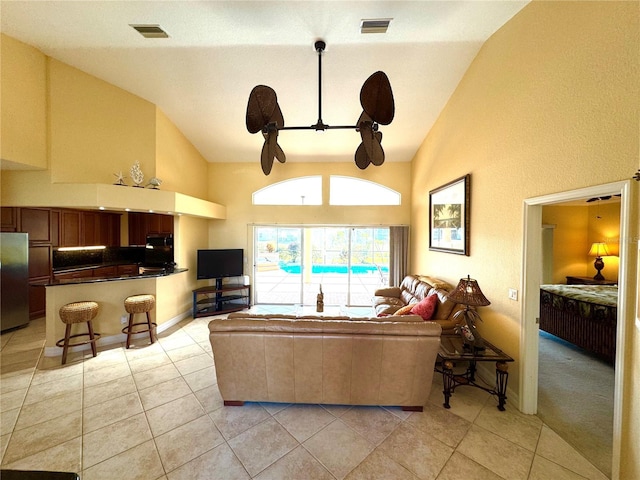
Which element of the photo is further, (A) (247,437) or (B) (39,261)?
(B) (39,261)

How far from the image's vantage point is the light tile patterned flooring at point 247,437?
1.70 meters

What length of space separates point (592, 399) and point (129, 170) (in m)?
6.80

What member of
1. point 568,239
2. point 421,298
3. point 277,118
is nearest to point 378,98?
point 277,118

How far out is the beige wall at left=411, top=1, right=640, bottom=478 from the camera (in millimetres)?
1538

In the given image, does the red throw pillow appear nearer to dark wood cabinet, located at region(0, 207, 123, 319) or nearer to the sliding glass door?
the sliding glass door

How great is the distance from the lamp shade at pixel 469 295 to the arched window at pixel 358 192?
3.43 metres

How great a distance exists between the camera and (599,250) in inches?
193

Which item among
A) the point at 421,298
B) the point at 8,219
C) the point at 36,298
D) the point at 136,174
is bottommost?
the point at 36,298

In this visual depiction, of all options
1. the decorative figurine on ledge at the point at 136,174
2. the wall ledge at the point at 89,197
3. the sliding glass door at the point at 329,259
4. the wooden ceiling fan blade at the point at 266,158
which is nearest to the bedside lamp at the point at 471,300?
the wooden ceiling fan blade at the point at 266,158

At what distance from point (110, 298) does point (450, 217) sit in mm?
5570

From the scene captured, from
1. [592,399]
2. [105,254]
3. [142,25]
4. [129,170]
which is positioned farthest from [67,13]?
[592,399]

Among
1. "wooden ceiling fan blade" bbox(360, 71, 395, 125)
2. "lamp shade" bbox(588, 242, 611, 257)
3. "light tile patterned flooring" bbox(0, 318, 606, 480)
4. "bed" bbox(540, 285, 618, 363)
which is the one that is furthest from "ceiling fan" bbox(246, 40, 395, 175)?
"lamp shade" bbox(588, 242, 611, 257)

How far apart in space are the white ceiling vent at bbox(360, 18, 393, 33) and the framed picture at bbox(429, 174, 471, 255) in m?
2.09

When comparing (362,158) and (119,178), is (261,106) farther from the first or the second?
(119,178)
